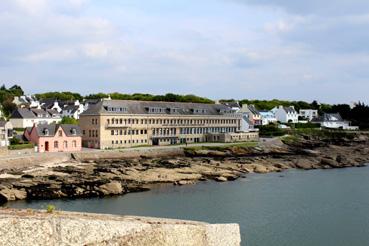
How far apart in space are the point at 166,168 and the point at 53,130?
54.7 feet

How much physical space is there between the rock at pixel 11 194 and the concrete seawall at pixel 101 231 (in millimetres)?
27324

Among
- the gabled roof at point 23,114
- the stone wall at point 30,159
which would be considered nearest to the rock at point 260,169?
the stone wall at point 30,159

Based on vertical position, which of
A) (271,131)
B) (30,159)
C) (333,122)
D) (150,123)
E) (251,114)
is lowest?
(30,159)

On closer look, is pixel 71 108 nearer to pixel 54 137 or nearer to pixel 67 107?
pixel 67 107

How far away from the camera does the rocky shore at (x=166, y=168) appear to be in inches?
1478

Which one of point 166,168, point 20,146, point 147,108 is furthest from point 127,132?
point 166,168

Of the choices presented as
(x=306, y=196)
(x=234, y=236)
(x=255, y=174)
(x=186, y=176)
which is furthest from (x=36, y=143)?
(x=234, y=236)

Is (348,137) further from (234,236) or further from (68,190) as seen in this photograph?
(234,236)

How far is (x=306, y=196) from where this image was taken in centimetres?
3956

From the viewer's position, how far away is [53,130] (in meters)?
57.3

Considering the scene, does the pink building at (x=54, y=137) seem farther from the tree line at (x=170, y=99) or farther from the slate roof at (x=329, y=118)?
the slate roof at (x=329, y=118)

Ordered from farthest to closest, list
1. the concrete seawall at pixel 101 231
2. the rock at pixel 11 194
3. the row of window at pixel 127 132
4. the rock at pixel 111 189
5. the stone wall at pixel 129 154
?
the row of window at pixel 127 132 → the stone wall at pixel 129 154 → the rock at pixel 111 189 → the rock at pixel 11 194 → the concrete seawall at pixel 101 231

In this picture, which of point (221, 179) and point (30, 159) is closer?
point (221, 179)

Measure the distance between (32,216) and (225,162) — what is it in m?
49.3
